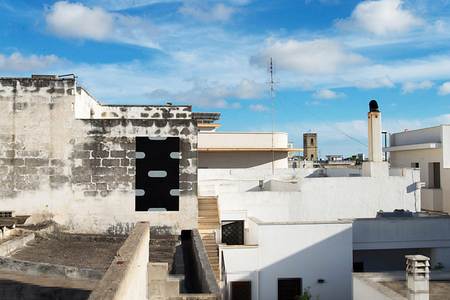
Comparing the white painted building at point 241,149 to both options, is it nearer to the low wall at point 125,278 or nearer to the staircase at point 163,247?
the staircase at point 163,247

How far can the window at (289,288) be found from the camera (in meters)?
14.9

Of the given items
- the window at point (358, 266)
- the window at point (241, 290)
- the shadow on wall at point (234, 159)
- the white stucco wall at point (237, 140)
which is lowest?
the window at point (241, 290)

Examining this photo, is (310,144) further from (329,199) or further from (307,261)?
(307,261)

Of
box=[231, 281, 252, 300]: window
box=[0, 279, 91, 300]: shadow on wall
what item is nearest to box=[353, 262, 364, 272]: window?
box=[231, 281, 252, 300]: window

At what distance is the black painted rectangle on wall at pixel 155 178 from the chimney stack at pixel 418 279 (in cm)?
581

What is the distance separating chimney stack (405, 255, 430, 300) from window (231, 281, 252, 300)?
18.4 ft

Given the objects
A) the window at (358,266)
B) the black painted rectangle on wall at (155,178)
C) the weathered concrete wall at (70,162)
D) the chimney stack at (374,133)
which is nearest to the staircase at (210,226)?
the weathered concrete wall at (70,162)

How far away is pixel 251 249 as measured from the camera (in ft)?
48.6

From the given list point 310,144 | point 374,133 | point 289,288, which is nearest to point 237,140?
point 374,133

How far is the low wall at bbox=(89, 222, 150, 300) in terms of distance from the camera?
411 centimetres

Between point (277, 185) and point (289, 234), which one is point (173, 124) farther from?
point (277, 185)

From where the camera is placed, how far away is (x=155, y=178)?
12664 millimetres

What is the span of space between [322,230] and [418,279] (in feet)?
16.7

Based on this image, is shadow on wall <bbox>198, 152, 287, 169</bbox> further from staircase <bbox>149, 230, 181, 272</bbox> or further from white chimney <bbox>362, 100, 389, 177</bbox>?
staircase <bbox>149, 230, 181, 272</bbox>
